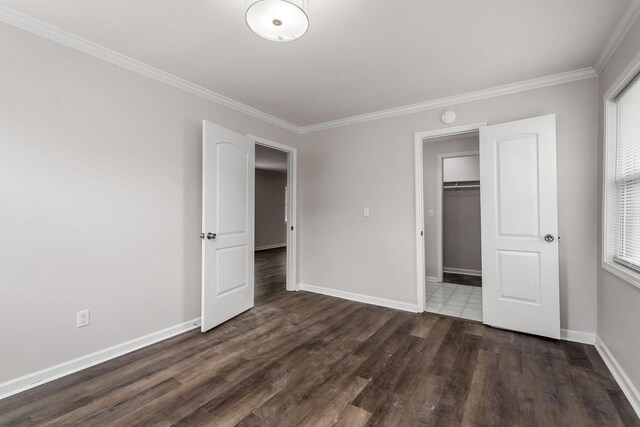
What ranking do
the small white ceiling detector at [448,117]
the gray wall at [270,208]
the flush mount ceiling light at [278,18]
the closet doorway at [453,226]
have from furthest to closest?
the gray wall at [270,208] → the closet doorway at [453,226] → the small white ceiling detector at [448,117] → the flush mount ceiling light at [278,18]

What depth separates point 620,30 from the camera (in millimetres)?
1968

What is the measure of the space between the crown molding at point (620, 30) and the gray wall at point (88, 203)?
3457 mm

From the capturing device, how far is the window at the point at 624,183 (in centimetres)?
194

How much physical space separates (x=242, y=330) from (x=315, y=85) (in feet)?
8.53

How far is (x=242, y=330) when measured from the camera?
9.50 feet

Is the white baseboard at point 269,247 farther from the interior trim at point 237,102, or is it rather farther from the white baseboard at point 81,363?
the white baseboard at point 81,363

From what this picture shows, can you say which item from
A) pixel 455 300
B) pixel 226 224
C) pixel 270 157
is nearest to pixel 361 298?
pixel 455 300

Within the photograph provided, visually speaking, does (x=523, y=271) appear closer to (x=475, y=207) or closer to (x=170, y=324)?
(x=475, y=207)

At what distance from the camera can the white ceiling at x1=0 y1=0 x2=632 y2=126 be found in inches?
71.6

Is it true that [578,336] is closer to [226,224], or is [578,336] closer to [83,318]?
[226,224]

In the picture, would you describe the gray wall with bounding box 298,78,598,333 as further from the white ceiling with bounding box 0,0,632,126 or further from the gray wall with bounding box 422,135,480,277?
the gray wall with bounding box 422,135,480,277

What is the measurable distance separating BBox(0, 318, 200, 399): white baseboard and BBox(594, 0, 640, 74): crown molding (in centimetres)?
420

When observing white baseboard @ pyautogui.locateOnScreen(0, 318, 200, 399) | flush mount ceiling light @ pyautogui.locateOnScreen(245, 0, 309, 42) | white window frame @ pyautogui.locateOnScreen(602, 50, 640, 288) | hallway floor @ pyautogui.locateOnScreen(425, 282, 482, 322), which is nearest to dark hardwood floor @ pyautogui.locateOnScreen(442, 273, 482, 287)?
hallway floor @ pyautogui.locateOnScreen(425, 282, 482, 322)

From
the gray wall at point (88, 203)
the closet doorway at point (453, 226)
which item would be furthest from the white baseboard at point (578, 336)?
the gray wall at point (88, 203)
